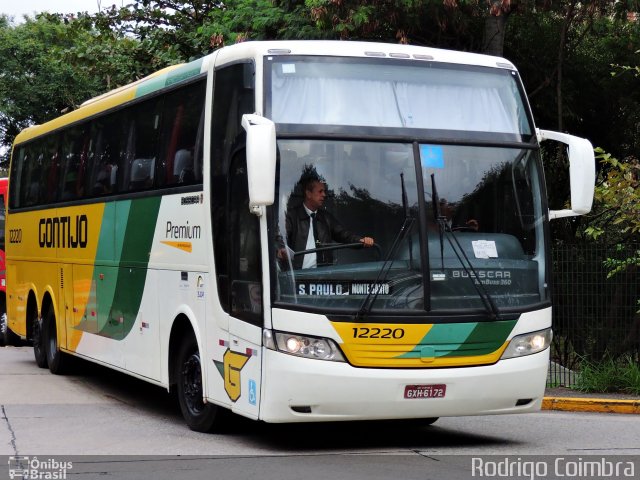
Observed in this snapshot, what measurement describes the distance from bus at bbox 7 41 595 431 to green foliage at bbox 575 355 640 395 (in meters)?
4.41

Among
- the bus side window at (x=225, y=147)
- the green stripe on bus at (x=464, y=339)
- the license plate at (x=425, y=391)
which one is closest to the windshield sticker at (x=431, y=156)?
the green stripe on bus at (x=464, y=339)

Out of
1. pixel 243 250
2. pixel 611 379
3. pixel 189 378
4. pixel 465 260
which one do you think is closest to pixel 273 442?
pixel 189 378

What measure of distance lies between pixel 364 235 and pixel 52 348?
8582 mm

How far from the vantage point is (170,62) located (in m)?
21.6

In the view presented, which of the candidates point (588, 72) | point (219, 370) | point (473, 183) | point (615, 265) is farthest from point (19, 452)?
point (588, 72)

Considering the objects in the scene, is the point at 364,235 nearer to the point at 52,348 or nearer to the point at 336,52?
the point at 336,52

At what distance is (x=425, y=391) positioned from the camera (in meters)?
9.02

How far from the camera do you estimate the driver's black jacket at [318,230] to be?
8.95m

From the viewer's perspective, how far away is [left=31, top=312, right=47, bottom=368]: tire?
16703 mm

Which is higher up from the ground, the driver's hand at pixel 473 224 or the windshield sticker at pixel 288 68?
the windshield sticker at pixel 288 68

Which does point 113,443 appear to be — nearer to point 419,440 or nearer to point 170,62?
point 419,440

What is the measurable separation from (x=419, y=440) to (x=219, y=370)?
193 centimetres

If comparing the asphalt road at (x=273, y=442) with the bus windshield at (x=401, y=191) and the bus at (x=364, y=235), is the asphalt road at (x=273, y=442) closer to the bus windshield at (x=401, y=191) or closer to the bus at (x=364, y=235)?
the bus at (x=364, y=235)

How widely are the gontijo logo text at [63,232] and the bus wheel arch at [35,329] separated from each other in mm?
1092
